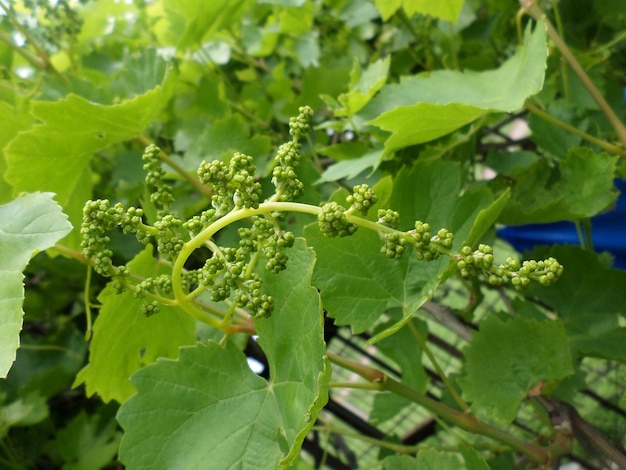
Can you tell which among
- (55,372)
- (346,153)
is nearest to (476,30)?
(346,153)

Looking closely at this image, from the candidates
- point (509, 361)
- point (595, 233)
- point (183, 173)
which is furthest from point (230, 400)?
point (595, 233)

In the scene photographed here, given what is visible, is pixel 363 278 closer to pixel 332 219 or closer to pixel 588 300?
pixel 332 219

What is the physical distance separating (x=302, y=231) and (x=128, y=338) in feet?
0.99

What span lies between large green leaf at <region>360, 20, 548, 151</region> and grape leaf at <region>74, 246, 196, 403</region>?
0.39 meters

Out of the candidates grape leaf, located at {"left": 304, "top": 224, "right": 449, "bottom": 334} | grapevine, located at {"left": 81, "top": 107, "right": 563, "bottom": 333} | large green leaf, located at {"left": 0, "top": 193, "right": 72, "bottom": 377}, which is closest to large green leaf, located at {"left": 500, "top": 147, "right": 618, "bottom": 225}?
grape leaf, located at {"left": 304, "top": 224, "right": 449, "bottom": 334}

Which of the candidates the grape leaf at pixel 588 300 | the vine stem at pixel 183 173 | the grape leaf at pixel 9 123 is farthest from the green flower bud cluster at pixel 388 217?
the grape leaf at pixel 9 123

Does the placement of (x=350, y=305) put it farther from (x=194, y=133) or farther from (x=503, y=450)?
(x=194, y=133)

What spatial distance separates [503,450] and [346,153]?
59 cm

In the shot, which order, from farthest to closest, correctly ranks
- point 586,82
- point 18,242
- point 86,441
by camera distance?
point 86,441, point 586,82, point 18,242

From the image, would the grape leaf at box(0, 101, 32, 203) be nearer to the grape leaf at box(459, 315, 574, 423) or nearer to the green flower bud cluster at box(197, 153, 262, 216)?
the green flower bud cluster at box(197, 153, 262, 216)

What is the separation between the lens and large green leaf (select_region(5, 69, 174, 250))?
95 cm

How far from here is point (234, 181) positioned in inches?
23.7

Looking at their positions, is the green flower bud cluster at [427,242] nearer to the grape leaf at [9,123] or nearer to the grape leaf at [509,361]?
the grape leaf at [509,361]

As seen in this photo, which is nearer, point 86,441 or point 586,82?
point 586,82
